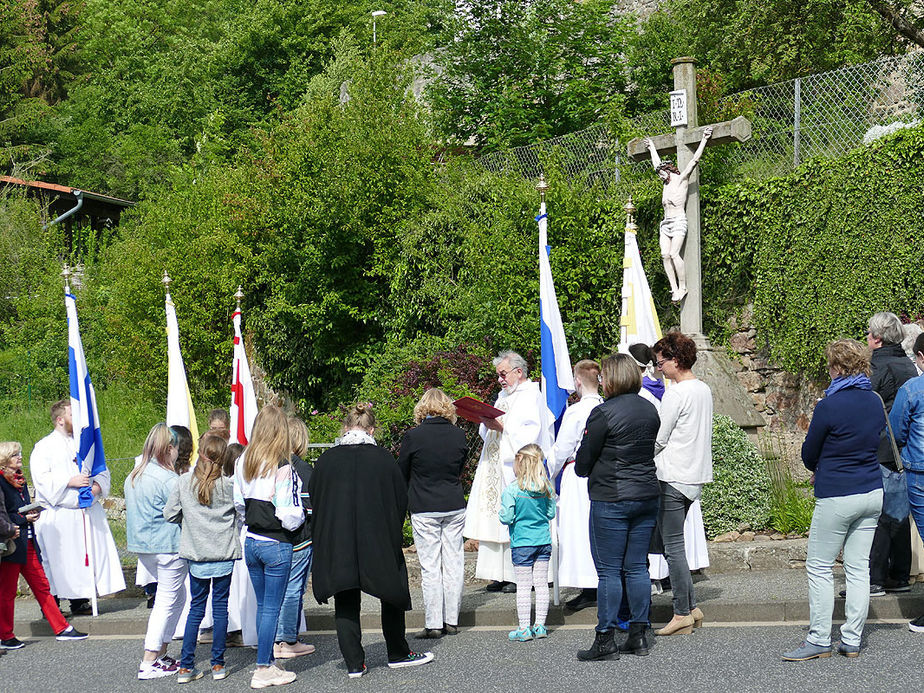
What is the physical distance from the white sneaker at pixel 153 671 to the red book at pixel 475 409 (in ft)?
→ 9.42

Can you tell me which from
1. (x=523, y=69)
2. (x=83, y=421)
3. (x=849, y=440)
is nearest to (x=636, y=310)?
(x=849, y=440)

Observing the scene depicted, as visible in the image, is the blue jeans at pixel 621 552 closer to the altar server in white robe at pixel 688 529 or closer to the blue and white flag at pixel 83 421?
the altar server in white robe at pixel 688 529

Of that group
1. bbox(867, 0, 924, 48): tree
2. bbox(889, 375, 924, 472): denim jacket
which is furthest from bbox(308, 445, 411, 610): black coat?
bbox(867, 0, 924, 48): tree

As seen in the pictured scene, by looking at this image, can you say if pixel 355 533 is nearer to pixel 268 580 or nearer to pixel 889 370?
pixel 268 580

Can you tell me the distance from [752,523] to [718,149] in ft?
17.3

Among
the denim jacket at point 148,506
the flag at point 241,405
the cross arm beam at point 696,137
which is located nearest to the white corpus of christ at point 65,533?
the flag at point 241,405

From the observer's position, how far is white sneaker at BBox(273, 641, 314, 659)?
741cm

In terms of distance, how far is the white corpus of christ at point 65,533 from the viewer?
941cm

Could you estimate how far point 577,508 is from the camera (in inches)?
331

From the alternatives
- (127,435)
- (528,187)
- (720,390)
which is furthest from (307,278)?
(720,390)

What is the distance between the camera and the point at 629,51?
2200 cm

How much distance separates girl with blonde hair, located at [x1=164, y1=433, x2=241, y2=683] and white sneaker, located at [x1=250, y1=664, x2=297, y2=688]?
45 centimetres

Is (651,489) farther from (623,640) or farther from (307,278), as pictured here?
(307,278)

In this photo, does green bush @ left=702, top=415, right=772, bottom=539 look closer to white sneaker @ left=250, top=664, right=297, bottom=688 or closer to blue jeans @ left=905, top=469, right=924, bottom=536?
blue jeans @ left=905, top=469, right=924, bottom=536
